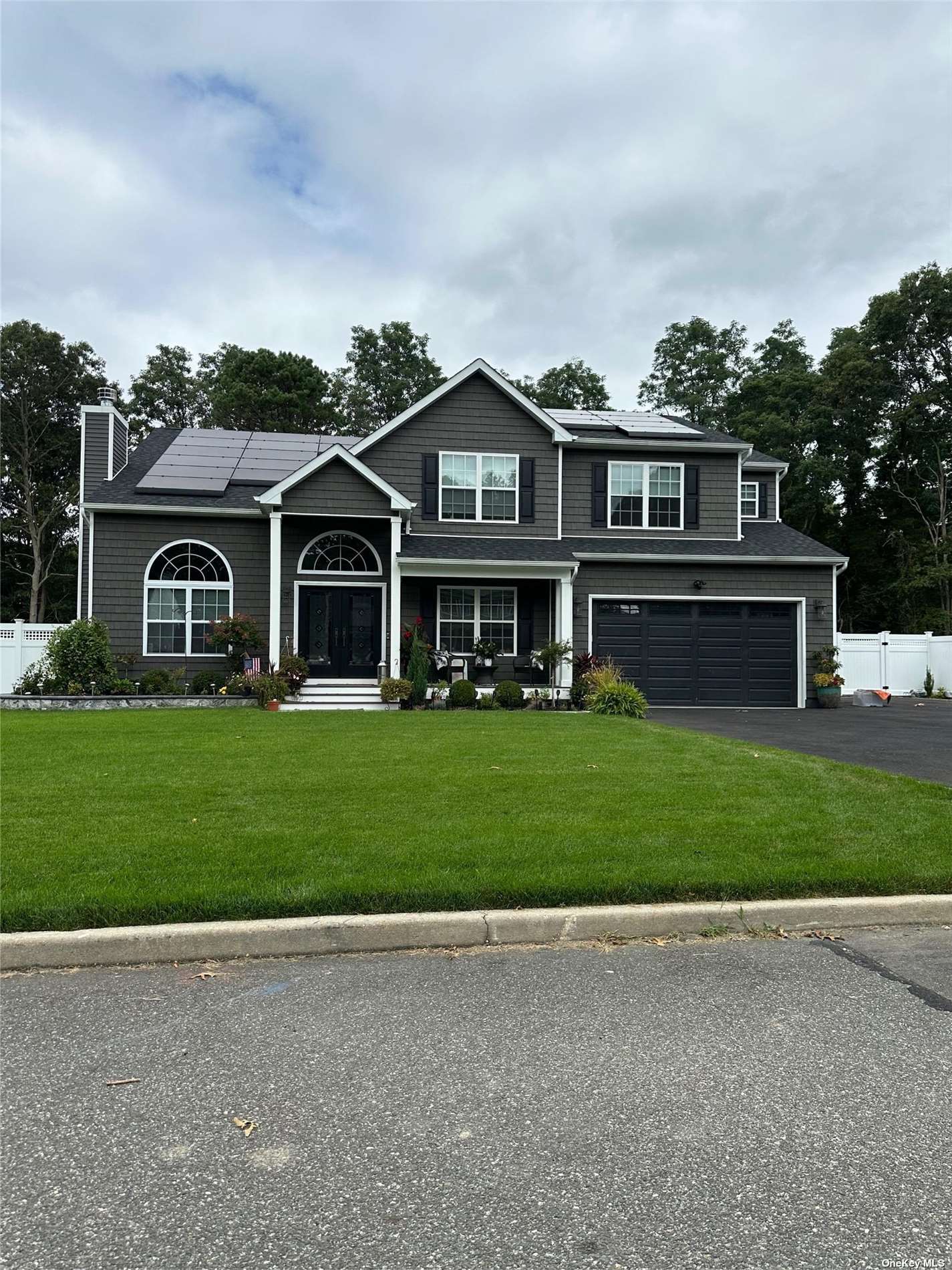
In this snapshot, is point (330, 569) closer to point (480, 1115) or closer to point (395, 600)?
point (395, 600)

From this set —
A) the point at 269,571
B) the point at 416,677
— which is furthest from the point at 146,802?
the point at 269,571

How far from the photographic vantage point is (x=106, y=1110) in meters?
2.64

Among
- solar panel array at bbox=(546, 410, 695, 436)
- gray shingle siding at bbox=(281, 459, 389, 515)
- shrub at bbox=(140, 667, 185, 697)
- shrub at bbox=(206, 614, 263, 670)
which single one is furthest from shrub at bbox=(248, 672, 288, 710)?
solar panel array at bbox=(546, 410, 695, 436)

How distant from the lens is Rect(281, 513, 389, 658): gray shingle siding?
17.7 metres

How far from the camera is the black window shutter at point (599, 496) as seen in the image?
19.5 m

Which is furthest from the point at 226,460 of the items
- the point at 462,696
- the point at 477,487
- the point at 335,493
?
the point at 462,696

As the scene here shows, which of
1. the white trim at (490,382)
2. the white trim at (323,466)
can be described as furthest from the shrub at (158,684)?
the white trim at (490,382)

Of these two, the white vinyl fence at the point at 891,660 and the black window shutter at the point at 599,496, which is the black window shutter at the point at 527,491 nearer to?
the black window shutter at the point at 599,496

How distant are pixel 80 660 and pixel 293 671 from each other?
4.27 m

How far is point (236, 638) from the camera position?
16.6 m

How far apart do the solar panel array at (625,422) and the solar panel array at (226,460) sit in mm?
5927

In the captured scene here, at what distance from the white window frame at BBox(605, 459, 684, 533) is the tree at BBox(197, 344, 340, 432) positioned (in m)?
Result: 23.8

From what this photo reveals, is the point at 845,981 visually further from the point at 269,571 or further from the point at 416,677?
the point at 269,571

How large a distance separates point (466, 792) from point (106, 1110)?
15.1ft
